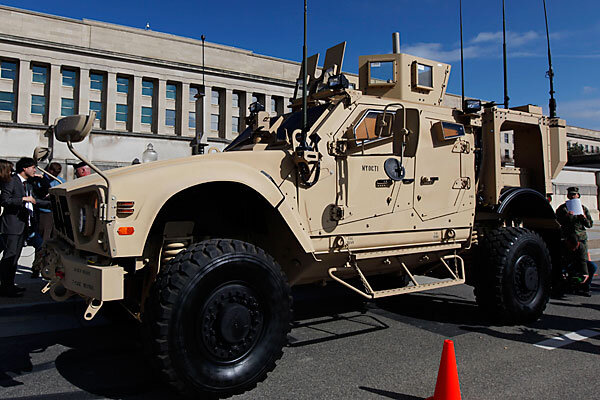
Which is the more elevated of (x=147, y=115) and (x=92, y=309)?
(x=147, y=115)

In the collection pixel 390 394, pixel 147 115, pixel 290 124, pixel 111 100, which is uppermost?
pixel 111 100

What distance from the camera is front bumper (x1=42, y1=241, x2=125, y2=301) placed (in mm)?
3322

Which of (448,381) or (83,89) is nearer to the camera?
(448,381)

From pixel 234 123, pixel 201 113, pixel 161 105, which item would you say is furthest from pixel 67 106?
pixel 234 123

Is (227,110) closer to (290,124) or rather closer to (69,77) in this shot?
(69,77)

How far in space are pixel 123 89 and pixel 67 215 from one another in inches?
1694

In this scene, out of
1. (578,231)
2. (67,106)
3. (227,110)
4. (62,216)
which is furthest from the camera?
(227,110)

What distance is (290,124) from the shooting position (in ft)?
17.3

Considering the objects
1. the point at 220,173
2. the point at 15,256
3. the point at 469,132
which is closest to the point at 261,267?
the point at 220,173

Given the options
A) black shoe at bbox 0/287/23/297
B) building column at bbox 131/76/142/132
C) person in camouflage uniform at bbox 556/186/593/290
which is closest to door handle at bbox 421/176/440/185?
person in camouflage uniform at bbox 556/186/593/290

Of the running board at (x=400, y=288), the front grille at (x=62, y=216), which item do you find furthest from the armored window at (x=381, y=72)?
the front grille at (x=62, y=216)

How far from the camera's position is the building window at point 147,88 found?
4431cm

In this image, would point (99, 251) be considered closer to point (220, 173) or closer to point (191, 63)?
point (220, 173)

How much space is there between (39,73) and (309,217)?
4354 centimetres
